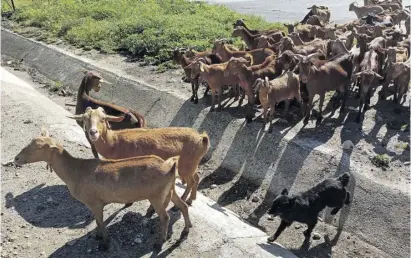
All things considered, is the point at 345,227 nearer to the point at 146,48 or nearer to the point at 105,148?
the point at 105,148

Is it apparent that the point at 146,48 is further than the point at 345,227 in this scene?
Yes

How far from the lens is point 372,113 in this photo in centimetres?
1123

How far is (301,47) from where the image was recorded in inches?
502

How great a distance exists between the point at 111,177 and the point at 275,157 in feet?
13.9

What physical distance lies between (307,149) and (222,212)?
7.55 feet

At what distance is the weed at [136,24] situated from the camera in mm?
17203

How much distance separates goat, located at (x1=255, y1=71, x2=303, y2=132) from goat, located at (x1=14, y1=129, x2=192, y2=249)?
3841 millimetres

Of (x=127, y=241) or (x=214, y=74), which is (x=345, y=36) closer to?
(x=214, y=74)

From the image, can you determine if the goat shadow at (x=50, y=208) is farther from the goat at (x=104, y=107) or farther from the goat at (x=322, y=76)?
the goat at (x=322, y=76)

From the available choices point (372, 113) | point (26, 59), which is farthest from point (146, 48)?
point (372, 113)

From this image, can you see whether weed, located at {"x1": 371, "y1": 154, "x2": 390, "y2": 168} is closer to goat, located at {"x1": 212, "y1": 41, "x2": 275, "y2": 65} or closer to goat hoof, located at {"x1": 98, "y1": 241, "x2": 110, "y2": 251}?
goat, located at {"x1": 212, "y1": 41, "x2": 275, "y2": 65}

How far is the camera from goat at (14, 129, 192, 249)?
6.84 meters

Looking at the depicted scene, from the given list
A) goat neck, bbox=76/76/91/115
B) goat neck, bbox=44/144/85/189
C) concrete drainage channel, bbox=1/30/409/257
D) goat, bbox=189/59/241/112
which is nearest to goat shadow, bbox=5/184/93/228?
goat neck, bbox=44/144/85/189

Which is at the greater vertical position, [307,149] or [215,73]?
[215,73]
